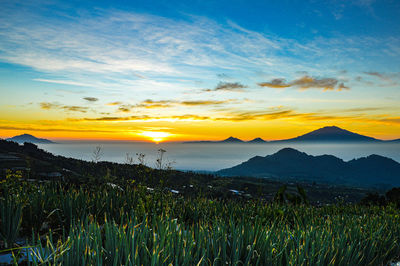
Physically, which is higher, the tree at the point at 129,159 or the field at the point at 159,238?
the tree at the point at 129,159

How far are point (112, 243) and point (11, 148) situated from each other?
2152 cm

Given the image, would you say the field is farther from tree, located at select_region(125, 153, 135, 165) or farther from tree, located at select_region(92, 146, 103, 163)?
tree, located at select_region(92, 146, 103, 163)

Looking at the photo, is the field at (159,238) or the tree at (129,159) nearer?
the field at (159,238)

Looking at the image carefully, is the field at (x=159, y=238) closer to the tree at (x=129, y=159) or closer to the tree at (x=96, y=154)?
the tree at (x=129, y=159)

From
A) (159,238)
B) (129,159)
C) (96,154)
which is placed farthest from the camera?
(96,154)

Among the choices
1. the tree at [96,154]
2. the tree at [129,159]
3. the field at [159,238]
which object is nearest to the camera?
the field at [159,238]

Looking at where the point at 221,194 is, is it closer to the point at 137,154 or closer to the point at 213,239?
the point at 137,154

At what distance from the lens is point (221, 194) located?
54.7 ft

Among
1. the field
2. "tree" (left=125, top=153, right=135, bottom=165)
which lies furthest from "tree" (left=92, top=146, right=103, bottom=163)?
the field

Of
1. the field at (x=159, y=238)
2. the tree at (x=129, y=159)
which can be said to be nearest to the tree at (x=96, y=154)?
the tree at (x=129, y=159)

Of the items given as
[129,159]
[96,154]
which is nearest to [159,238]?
[129,159]

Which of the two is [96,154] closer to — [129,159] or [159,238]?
[129,159]

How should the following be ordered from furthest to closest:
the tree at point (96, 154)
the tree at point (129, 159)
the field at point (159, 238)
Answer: the tree at point (96, 154), the tree at point (129, 159), the field at point (159, 238)

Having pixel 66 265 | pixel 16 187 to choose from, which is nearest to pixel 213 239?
pixel 66 265
